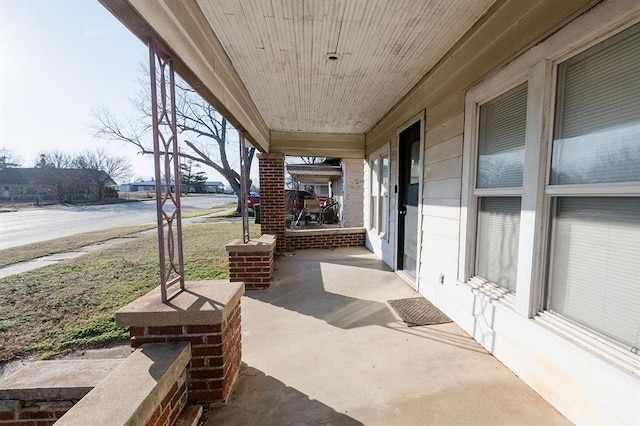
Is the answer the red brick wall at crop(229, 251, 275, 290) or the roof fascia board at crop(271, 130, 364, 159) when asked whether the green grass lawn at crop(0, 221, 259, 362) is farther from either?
the roof fascia board at crop(271, 130, 364, 159)

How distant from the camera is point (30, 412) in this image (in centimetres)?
131

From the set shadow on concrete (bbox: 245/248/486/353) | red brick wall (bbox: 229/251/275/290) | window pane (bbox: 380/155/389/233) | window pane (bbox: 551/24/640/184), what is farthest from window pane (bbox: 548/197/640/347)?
window pane (bbox: 380/155/389/233)

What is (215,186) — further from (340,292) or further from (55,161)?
(340,292)

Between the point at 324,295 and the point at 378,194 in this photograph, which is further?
the point at 378,194

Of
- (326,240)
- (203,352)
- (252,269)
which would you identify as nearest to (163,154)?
(203,352)

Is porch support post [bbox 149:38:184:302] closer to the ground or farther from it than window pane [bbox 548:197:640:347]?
farther from it

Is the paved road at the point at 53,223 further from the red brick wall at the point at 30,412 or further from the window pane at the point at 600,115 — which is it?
the window pane at the point at 600,115

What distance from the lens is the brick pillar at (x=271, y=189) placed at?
5.68 metres

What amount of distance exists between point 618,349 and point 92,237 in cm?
1172

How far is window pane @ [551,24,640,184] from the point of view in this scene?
1.30 metres

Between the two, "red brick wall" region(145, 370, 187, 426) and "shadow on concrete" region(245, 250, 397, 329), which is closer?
"red brick wall" region(145, 370, 187, 426)

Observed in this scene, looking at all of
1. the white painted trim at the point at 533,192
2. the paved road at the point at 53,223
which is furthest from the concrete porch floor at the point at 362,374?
the paved road at the point at 53,223

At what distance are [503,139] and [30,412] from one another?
3412 millimetres

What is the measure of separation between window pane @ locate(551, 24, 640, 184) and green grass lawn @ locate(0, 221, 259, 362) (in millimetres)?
3859
